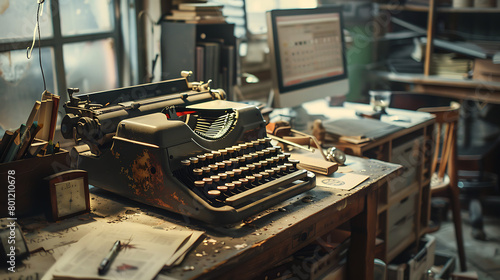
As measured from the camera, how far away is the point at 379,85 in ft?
12.1

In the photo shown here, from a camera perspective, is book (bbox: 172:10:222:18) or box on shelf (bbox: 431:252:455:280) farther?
box on shelf (bbox: 431:252:455:280)

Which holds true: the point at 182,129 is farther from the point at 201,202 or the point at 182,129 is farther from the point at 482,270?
the point at 482,270

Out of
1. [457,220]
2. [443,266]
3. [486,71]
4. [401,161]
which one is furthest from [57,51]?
[486,71]

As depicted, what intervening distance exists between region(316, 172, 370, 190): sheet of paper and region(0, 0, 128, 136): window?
111 centimetres

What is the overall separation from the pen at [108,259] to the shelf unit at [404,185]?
1.11 m

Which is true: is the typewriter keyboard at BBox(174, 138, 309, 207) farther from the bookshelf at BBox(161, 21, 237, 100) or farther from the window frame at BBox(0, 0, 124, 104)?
the window frame at BBox(0, 0, 124, 104)

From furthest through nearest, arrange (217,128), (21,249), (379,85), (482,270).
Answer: (379,85), (482,270), (217,128), (21,249)

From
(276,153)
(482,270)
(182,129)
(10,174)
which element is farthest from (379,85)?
(10,174)

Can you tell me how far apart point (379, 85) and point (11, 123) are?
2620 millimetres

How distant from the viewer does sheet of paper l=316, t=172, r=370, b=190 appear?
153cm

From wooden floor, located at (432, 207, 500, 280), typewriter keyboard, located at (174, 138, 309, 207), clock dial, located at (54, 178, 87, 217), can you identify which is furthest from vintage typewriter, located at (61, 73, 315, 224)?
wooden floor, located at (432, 207, 500, 280)

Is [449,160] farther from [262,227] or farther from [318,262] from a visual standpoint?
[262,227]

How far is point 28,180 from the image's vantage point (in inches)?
50.8

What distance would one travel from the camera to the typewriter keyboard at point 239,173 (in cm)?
126
